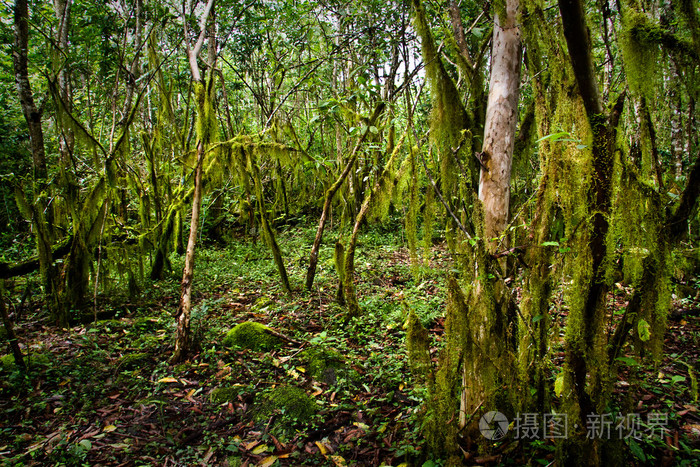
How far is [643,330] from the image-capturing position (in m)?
1.87

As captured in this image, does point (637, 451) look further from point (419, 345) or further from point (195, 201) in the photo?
point (195, 201)

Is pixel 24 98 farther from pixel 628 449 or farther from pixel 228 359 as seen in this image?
pixel 628 449

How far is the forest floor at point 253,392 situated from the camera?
9.14ft

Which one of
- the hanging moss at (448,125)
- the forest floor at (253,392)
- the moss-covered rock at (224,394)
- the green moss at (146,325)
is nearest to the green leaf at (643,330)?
the forest floor at (253,392)

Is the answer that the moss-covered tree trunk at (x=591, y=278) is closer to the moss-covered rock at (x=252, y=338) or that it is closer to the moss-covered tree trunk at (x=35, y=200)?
the moss-covered rock at (x=252, y=338)

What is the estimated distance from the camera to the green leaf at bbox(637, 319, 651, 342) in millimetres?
1845

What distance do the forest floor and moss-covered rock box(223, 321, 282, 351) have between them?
117 millimetres

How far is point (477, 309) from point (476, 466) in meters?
1.14

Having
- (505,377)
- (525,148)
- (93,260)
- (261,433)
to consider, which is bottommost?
(261,433)

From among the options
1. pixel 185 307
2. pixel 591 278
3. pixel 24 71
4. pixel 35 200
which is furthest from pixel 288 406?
pixel 24 71

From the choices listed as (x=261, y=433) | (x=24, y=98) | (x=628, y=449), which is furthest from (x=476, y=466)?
(x=24, y=98)

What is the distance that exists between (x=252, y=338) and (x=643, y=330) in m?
4.05

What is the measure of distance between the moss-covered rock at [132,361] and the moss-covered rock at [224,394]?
118cm

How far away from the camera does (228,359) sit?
425 centimetres
